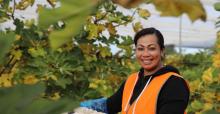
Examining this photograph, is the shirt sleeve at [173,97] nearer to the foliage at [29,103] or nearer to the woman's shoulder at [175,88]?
the woman's shoulder at [175,88]

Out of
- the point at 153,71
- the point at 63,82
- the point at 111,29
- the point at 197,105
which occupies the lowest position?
the point at 197,105

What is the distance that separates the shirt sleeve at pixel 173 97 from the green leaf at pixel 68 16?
74.1 inches

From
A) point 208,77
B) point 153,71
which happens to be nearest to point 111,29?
point 208,77

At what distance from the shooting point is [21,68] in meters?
2.96

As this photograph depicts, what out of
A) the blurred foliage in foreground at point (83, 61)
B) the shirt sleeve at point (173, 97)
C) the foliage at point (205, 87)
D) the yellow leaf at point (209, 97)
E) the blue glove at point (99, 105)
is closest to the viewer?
the shirt sleeve at point (173, 97)

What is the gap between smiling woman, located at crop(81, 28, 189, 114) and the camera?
88.0 inches

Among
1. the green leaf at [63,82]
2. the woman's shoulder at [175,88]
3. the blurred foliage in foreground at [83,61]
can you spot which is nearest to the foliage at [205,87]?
the blurred foliage in foreground at [83,61]

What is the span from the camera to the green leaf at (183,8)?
351mm

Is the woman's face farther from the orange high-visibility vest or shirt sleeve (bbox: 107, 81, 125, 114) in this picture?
shirt sleeve (bbox: 107, 81, 125, 114)

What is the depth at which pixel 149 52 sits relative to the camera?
2.44 m

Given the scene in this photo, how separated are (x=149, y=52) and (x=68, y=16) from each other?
2.10m

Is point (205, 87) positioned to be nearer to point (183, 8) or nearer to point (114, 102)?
point (114, 102)

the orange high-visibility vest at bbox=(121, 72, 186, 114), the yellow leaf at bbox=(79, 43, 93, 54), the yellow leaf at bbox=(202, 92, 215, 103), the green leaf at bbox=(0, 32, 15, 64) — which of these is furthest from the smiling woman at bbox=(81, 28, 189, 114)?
the green leaf at bbox=(0, 32, 15, 64)

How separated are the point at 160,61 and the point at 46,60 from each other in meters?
0.71
